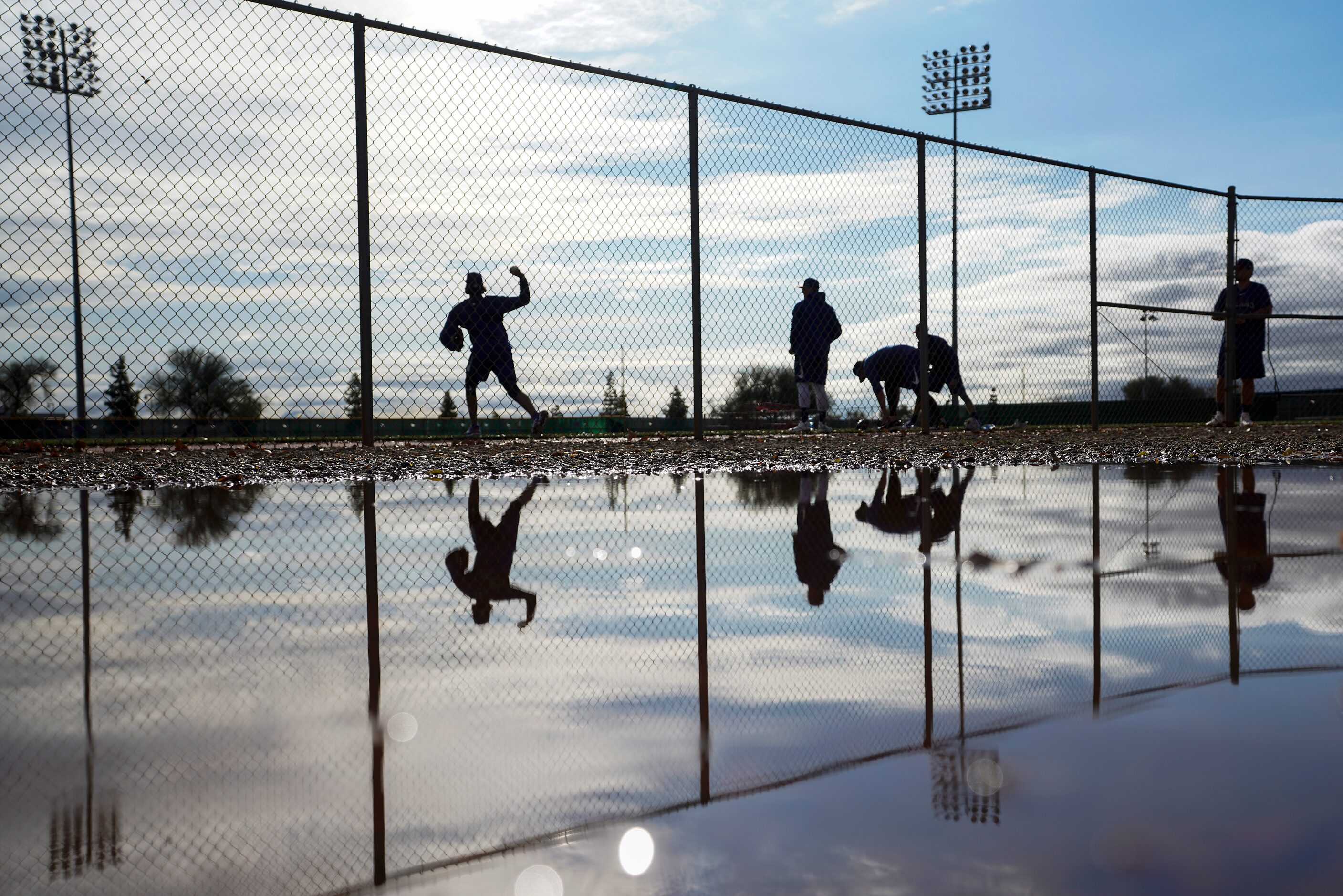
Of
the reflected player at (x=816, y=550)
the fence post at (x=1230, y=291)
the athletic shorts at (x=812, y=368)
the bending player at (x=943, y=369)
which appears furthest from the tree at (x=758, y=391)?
the fence post at (x=1230, y=291)

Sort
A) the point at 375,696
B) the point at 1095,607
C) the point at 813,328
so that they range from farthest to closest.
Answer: the point at 813,328, the point at 1095,607, the point at 375,696

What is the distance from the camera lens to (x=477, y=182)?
22.5 ft

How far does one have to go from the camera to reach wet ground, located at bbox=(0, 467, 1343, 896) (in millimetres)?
908

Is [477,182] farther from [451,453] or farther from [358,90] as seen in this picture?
[451,453]

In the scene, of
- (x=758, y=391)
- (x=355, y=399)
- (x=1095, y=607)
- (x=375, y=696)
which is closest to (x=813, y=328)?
(x=758, y=391)

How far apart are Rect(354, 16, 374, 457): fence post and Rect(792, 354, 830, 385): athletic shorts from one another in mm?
4329

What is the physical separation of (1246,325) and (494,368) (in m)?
9.49

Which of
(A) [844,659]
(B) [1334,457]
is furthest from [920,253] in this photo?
(A) [844,659]

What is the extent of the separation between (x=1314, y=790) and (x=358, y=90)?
6.56m

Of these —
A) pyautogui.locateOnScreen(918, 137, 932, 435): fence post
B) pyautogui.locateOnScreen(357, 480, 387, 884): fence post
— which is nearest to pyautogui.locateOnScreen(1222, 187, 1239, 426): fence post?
pyautogui.locateOnScreen(918, 137, 932, 435): fence post

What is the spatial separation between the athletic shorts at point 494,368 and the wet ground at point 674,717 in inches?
180

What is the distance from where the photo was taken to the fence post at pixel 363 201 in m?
6.55

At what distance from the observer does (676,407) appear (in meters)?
8.25

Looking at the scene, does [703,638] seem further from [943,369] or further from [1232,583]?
[943,369]
